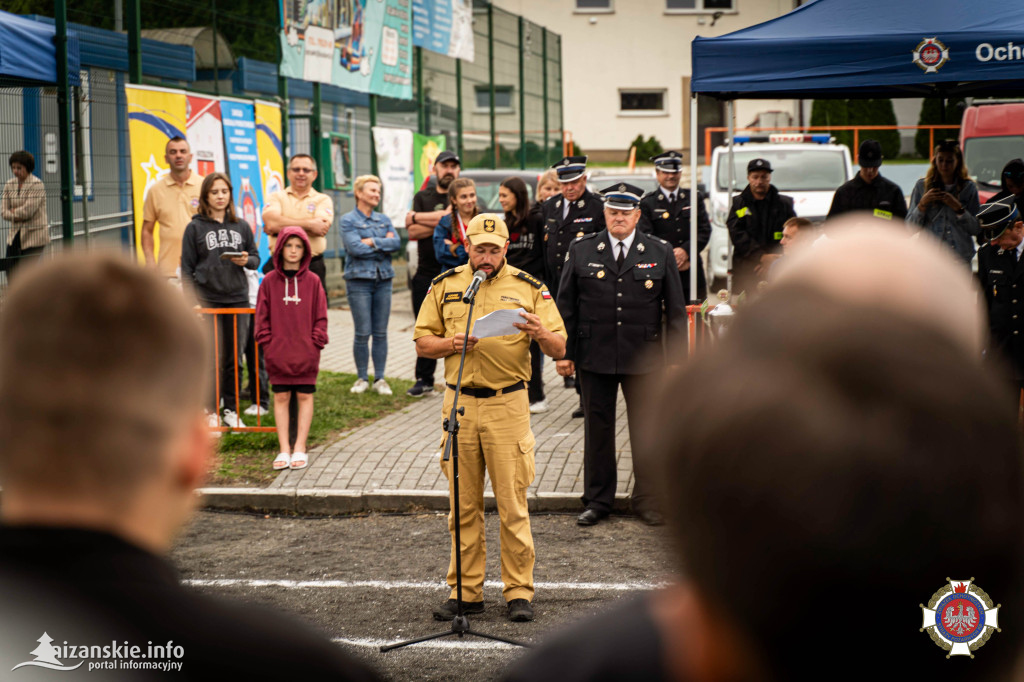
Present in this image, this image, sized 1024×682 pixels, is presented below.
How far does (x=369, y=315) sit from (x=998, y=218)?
19.1ft

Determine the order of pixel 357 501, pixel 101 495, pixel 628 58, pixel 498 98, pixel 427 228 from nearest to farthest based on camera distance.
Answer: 1. pixel 101 495
2. pixel 357 501
3. pixel 427 228
4. pixel 498 98
5. pixel 628 58

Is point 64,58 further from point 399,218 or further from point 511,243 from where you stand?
point 399,218

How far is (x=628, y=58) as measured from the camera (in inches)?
1607

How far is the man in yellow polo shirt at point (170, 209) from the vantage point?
32.5 feet

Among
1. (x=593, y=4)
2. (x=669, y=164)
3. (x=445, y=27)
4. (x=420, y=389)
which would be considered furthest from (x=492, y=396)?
(x=593, y=4)

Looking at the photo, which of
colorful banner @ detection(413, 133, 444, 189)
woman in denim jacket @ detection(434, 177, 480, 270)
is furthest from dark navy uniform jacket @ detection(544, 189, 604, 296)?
colorful banner @ detection(413, 133, 444, 189)

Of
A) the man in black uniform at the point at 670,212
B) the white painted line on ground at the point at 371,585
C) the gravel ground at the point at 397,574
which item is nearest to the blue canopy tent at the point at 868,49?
the man in black uniform at the point at 670,212

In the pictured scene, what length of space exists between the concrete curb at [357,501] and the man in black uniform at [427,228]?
3.42m

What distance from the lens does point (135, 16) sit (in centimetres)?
1137

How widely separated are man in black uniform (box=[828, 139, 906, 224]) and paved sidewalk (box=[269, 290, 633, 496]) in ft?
9.74

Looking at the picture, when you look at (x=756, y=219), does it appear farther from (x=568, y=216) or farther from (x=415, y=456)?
(x=415, y=456)

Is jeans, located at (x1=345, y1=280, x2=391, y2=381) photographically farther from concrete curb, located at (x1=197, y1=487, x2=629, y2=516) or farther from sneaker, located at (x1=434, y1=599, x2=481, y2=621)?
sneaker, located at (x1=434, y1=599, x2=481, y2=621)

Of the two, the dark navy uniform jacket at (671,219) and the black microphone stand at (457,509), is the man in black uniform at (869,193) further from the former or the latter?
the black microphone stand at (457,509)

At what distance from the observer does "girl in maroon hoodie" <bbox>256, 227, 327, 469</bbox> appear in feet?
27.4
